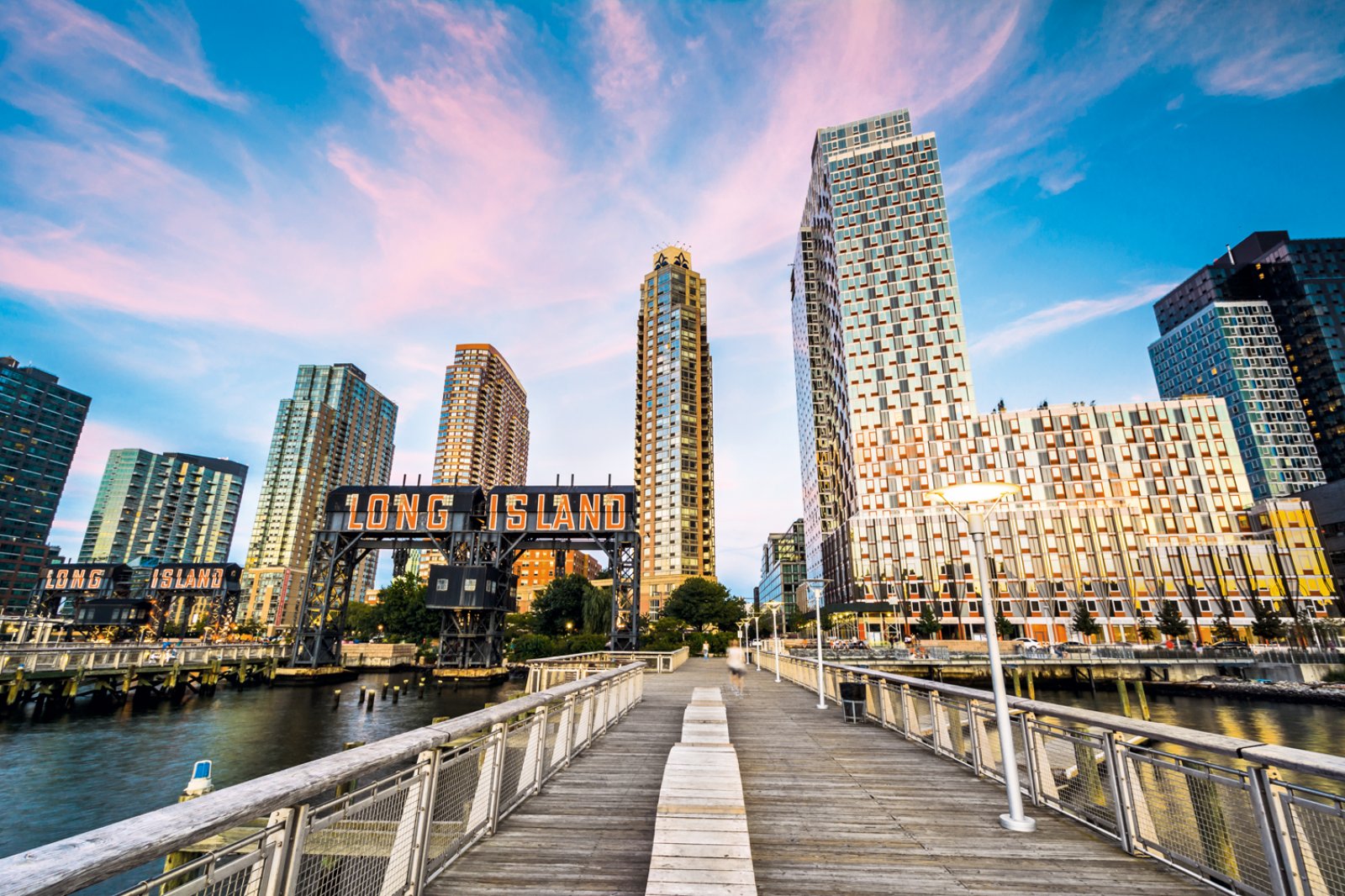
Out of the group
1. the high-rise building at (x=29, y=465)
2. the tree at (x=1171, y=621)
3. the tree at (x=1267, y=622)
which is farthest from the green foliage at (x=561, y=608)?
the high-rise building at (x=29, y=465)

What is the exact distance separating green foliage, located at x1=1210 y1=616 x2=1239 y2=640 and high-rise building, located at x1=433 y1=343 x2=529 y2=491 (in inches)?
6181

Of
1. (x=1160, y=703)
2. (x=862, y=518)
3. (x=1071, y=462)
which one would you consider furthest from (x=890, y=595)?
(x=1160, y=703)

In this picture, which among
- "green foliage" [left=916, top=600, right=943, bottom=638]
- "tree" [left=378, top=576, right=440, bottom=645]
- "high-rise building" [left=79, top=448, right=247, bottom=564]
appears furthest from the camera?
"high-rise building" [left=79, top=448, right=247, bottom=564]

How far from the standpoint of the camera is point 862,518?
8494 cm

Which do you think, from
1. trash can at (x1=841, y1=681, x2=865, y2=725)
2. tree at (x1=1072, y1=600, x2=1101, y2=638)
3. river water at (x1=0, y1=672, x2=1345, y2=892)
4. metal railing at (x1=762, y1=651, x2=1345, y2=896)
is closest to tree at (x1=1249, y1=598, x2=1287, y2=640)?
tree at (x1=1072, y1=600, x2=1101, y2=638)

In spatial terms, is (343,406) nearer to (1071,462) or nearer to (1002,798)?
(1071,462)

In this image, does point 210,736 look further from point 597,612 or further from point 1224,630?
point 1224,630

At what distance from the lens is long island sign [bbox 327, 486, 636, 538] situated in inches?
1957

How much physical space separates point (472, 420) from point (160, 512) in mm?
90790

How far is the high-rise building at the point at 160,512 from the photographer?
155625mm

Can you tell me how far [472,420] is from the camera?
553ft

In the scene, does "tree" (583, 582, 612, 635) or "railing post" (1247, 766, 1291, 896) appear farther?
"tree" (583, 582, 612, 635)

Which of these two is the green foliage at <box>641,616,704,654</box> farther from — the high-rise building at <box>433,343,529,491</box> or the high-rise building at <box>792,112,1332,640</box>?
the high-rise building at <box>433,343,529,491</box>

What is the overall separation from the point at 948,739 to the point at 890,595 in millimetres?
77098
